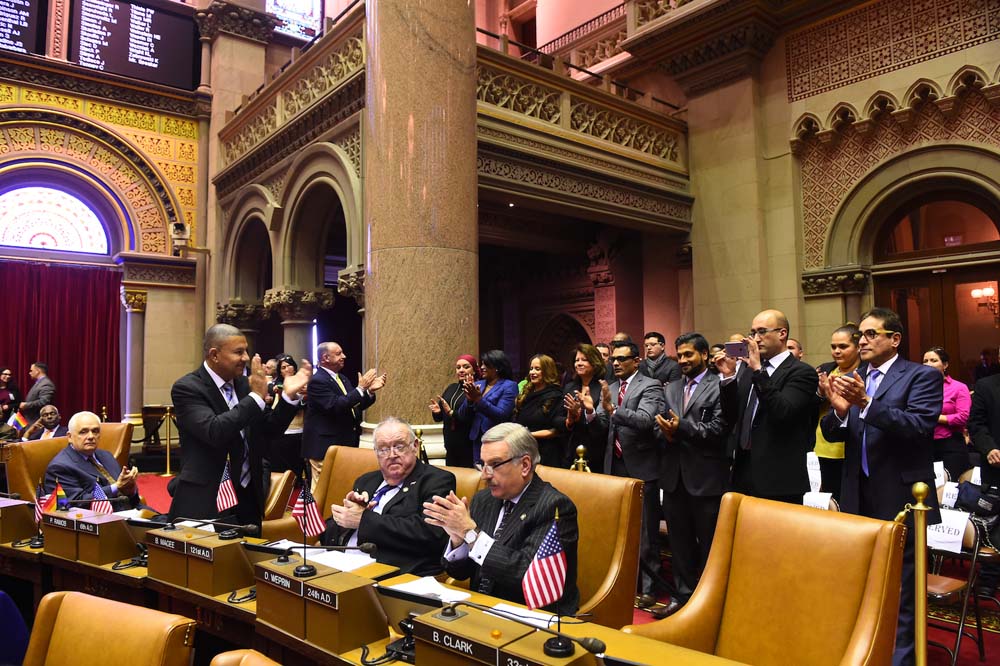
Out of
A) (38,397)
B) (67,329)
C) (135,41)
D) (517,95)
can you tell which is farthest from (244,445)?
(135,41)

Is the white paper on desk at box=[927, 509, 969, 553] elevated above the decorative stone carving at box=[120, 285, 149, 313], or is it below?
below

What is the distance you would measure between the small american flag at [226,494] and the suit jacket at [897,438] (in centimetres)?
280

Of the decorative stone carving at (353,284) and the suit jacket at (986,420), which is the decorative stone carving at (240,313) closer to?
the decorative stone carving at (353,284)

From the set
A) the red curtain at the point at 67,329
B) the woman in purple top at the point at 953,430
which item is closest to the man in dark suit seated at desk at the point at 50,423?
the red curtain at the point at 67,329

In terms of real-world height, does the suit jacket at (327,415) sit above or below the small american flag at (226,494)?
above

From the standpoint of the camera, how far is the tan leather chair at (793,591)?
73.8 inches

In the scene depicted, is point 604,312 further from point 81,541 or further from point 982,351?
point 81,541

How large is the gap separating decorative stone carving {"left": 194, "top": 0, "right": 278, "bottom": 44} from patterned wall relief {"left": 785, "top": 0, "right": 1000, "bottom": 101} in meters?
8.30

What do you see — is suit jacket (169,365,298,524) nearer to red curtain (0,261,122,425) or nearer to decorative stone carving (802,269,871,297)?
decorative stone carving (802,269,871,297)

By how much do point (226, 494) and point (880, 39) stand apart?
27.2 feet

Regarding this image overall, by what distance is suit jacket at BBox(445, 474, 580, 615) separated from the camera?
2234 mm

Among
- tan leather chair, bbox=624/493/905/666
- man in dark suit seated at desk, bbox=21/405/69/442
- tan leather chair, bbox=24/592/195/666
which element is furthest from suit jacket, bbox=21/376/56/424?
tan leather chair, bbox=624/493/905/666

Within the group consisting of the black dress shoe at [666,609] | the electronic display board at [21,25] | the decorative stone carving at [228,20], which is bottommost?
the black dress shoe at [666,609]

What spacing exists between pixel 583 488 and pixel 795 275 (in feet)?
22.3
